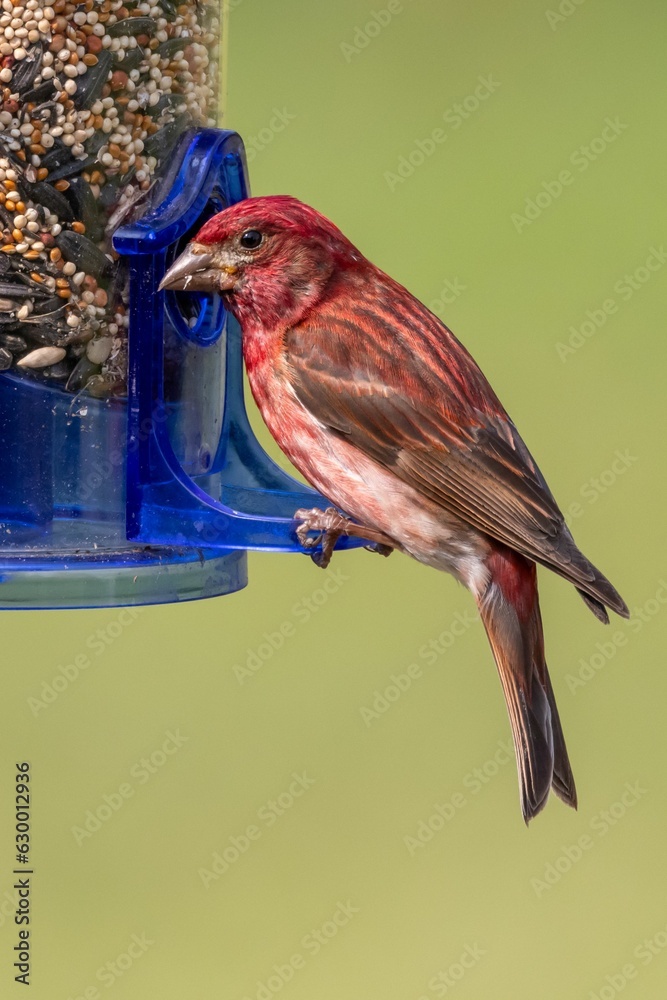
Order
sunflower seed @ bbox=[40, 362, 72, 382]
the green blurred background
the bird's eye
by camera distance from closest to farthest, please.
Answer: sunflower seed @ bbox=[40, 362, 72, 382] < the bird's eye < the green blurred background

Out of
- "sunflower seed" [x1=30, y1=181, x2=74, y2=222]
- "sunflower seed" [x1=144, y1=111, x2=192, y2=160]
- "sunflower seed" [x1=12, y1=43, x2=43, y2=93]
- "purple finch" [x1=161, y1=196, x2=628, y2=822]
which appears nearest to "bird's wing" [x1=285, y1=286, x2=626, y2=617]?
"purple finch" [x1=161, y1=196, x2=628, y2=822]

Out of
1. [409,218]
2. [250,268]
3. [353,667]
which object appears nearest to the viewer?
[250,268]

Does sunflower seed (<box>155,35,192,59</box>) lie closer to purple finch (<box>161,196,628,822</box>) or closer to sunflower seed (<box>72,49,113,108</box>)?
sunflower seed (<box>72,49,113,108</box>)

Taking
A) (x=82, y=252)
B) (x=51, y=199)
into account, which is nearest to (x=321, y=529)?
(x=82, y=252)

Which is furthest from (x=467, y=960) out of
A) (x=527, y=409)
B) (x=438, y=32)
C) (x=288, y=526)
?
(x=438, y=32)

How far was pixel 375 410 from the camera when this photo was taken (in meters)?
4.46

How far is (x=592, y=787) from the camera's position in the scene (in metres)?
6.96

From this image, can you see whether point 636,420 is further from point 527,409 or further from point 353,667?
point 353,667

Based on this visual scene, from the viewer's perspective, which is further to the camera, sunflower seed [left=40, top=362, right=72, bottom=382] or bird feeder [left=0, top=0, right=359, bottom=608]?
sunflower seed [left=40, top=362, right=72, bottom=382]

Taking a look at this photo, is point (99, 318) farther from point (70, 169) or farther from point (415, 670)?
point (415, 670)

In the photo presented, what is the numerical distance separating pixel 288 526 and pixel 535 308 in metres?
3.73

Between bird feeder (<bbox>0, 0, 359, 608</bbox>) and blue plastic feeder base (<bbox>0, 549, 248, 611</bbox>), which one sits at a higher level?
bird feeder (<bbox>0, 0, 359, 608</bbox>)

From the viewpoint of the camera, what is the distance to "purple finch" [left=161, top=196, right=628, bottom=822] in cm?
439

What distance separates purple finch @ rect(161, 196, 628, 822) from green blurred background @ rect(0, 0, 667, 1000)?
7.46 feet
